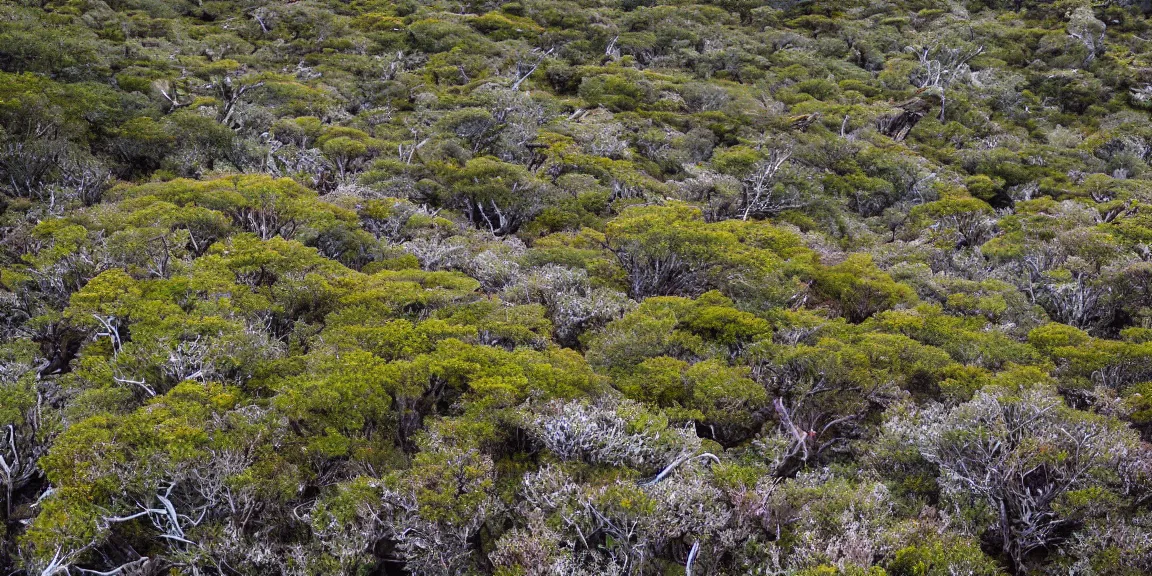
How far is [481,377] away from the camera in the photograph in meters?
14.3

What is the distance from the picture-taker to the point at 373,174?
29.3 m

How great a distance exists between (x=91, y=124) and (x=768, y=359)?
28401mm

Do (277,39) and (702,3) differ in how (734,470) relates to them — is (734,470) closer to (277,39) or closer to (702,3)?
(277,39)

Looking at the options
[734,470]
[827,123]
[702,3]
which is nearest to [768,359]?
[734,470]

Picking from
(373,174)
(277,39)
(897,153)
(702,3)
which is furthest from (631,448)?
(702,3)

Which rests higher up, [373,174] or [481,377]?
[481,377]

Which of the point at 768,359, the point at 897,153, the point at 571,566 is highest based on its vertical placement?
the point at 571,566

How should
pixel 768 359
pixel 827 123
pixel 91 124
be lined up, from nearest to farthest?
pixel 768 359 < pixel 91 124 < pixel 827 123

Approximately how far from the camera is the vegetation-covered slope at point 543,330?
1148 centimetres

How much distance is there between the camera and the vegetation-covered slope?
11.5 metres

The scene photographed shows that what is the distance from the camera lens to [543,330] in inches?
688

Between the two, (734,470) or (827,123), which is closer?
(734,470)

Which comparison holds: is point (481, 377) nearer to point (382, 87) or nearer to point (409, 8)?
point (382, 87)

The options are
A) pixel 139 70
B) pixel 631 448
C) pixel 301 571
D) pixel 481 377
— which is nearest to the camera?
pixel 301 571
